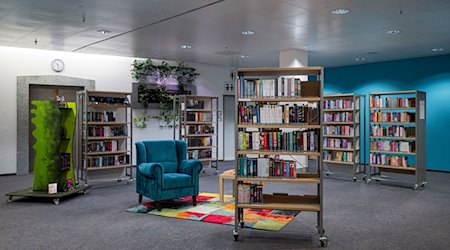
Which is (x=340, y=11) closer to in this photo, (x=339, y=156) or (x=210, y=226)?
(x=210, y=226)

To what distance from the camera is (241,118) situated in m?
4.49

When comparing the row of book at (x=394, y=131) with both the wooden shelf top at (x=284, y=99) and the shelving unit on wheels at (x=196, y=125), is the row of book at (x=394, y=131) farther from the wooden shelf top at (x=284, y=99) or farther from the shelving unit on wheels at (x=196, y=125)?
the wooden shelf top at (x=284, y=99)

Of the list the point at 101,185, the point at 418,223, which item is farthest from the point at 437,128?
the point at 101,185

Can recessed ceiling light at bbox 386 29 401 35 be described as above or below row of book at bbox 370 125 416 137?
above

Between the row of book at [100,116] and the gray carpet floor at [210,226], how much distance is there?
65.3 inches

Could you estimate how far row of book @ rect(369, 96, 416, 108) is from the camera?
7883 mm

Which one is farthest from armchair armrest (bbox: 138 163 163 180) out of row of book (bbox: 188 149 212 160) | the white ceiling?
row of book (bbox: 188 149 212 160)

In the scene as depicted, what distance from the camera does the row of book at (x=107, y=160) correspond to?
25.8ft

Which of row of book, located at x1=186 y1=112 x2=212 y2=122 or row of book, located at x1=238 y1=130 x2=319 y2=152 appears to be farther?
row of book, located at x1=186 y1=112 x2=212 y2=122

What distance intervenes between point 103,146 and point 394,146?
6.39m

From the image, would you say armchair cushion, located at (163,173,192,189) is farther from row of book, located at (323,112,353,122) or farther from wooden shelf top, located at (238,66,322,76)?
row of book, located at (323,112,353,122)

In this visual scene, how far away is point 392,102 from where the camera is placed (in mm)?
8094

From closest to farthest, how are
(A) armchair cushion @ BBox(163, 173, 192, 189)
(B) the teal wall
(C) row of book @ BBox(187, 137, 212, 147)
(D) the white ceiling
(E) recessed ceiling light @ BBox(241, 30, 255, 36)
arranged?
(D) the white ceiling, (A) armchair cushion @ BBox(163, 173, 192, 189), (E) recessed ceiling light @ BBox(241, 30, 255, 36), (C) row of book @ BBox(187, 137, 212, 147), (B) the teal wall

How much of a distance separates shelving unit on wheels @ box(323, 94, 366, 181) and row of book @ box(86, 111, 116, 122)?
200 inches
